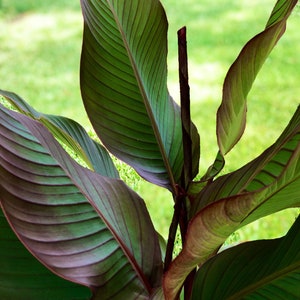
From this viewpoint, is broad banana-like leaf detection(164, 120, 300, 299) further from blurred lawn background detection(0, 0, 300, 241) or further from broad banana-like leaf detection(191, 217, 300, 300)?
blurred lawn background detection(0, 0, 300, 241)

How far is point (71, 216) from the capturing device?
1.69ft

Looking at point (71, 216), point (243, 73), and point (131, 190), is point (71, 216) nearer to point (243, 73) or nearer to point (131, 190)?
point (131, 190)

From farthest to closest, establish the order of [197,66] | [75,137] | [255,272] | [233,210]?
[197,66], [75,137], [255,272], [233,210]

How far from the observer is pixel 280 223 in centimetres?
173

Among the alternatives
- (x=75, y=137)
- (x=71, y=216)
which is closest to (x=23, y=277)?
(x=71, y=216)

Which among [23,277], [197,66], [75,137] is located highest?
[197,66]

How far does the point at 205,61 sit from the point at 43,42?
0.94 metres

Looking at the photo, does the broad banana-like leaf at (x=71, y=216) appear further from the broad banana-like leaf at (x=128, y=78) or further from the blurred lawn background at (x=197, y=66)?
the blurred lawn background at (x=197, y=66)

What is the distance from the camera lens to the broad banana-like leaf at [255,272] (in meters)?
0.50

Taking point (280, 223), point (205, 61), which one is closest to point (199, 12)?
point (205, 61)

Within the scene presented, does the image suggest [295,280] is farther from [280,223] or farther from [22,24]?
[22,24]

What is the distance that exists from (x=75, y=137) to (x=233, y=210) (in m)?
0.30

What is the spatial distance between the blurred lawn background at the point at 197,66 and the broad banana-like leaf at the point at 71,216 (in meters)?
1.13

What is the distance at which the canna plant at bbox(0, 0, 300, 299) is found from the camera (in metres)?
0.48
